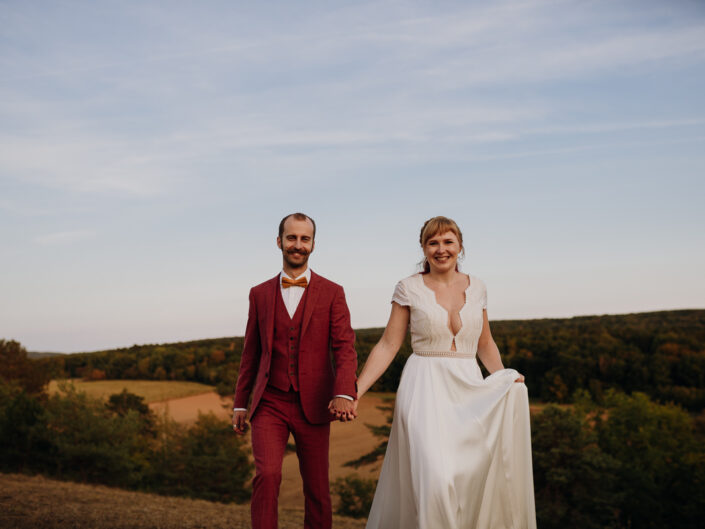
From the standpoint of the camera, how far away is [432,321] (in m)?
5.27

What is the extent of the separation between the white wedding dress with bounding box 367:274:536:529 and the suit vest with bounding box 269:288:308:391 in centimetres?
94

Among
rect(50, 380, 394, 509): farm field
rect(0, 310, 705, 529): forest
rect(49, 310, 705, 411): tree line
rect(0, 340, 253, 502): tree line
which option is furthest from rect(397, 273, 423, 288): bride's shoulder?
rect(49, 310, 705, 411): tree line

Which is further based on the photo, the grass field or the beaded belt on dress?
the grass field

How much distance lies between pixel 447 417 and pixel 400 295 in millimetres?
1084

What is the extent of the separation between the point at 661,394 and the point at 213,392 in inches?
1871

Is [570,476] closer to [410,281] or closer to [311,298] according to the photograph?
[410,281]

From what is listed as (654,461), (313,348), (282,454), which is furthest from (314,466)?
(654,461)

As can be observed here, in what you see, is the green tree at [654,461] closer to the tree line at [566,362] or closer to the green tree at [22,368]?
the tree line at [566,362]

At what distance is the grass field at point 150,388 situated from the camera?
5854 cm

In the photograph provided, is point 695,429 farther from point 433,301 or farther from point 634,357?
point 433,301

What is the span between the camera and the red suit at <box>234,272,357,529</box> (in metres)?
4.82

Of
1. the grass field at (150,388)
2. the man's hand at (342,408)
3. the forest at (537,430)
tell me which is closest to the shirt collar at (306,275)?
the man's hand at (342,408)

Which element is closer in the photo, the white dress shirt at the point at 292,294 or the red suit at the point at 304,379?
the red suit at the point at 304,379

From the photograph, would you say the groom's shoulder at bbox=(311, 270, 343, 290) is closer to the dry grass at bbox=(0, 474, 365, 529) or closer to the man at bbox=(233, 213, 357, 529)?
the man at bbox=(233, 213, 357, 529)
